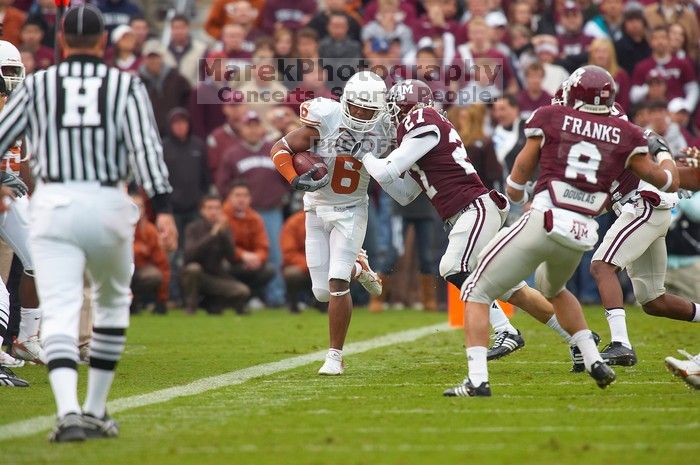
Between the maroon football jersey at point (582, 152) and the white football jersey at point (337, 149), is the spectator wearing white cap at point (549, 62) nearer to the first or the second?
the white football jersey at point (337, 149)

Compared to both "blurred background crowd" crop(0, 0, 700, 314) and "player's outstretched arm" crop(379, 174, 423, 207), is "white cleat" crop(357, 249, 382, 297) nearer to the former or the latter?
"player's outstretched arm" crop(379, 174, 423, 207)

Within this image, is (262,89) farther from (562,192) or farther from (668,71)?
(562,192)

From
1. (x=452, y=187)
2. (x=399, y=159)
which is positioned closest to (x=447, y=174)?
(x=452, y=187)

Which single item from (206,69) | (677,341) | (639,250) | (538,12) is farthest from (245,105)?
(639,250)

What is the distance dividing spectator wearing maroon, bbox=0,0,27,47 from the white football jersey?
818cm

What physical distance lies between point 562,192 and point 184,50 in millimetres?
10069

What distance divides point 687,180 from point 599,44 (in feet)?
22.2

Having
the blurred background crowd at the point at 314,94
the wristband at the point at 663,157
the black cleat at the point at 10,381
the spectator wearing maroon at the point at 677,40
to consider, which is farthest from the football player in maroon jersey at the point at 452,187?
the spectator wearing maroon at the point at 677,40

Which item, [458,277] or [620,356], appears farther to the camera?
[458,277]

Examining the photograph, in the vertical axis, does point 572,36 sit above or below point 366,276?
above

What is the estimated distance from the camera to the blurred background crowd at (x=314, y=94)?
45.5 ft

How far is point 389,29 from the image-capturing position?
50.9ft

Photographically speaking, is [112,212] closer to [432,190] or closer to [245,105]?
[432,190]

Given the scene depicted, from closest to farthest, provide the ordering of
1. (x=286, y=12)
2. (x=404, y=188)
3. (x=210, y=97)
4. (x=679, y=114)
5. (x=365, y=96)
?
(x=365, y=96)
(x=404, y=188)
(x=679, y=114)
(x=210, y=97)
(x=286, y=12)
